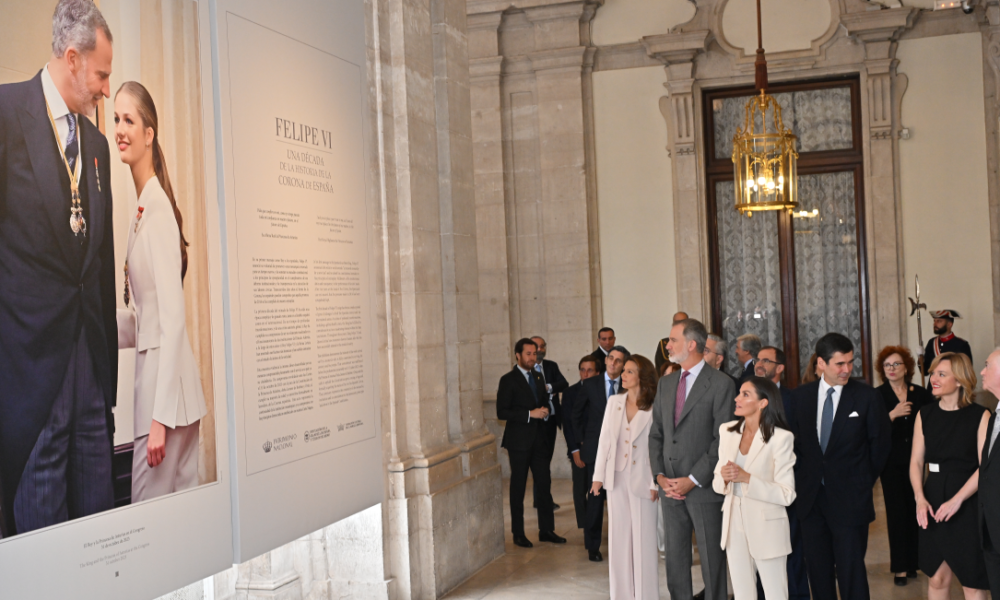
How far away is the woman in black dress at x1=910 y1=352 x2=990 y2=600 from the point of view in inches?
198

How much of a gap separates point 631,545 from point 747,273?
255 inches

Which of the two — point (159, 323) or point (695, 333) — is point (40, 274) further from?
point (695, 333)

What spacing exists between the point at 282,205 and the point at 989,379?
152 inches

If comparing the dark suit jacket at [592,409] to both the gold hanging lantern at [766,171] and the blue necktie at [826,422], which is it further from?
the blue necktie at [826,422]

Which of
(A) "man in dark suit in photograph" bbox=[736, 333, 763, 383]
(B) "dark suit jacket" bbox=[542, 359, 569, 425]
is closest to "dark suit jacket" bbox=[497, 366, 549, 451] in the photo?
(B) "dark suit jacket" bbox=[542, 359, 569, 425]

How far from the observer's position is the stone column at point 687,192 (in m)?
11.6

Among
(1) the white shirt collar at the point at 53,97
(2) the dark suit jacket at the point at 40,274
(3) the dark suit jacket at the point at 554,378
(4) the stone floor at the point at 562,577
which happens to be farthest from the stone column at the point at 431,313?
(1) the white shirt collar at the point at 53,97

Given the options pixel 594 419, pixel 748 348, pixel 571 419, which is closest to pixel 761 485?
pixel 748 348

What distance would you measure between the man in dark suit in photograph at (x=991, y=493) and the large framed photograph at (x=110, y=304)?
3.80 metres

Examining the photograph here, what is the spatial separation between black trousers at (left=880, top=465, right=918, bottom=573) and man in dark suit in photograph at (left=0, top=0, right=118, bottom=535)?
538cm

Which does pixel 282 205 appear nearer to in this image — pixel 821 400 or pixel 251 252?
pixel 251 252

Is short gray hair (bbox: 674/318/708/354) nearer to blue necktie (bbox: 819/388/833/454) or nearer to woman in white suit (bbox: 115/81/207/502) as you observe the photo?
blue necktie (bbox: 819/388/833/454)

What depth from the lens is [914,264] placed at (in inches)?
436

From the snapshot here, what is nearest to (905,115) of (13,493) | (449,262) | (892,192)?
(892,192)
